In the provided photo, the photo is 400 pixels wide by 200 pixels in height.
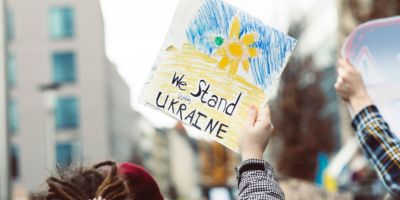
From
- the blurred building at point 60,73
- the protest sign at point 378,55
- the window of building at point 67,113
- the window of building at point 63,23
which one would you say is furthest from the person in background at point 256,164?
the window of building at point 63,23

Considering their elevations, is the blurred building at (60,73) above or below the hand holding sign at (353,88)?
below

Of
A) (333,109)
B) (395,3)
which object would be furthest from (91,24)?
(395,3)

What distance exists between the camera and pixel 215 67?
2.54 metres

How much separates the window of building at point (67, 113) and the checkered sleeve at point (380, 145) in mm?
53257

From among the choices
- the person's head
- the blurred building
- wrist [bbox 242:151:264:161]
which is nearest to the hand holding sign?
wrist [bbox 242:151:264:161]

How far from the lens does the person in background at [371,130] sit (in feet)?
9.93

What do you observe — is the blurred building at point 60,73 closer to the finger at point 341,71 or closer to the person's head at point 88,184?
the finger at point 341,71

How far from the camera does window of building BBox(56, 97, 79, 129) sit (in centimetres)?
5584

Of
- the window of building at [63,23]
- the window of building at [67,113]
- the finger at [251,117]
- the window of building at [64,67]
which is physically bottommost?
the window of building at [67,113]

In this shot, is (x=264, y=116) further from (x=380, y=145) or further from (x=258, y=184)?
(x=380, y=145)

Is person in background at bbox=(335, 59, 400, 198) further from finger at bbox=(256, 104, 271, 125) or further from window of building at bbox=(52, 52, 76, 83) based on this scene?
window of building at bbox=(52, 52, 76, 83)

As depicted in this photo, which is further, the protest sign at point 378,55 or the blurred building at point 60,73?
the blurred building at point 60,73

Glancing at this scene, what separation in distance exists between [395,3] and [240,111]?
1821 cm

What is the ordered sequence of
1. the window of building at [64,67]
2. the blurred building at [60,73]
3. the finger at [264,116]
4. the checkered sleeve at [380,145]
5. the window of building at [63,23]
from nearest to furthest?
the finger at [264,116]
the checkered sleeve at [380,145]
the blurred building at [60,73]
the window of building at [64,67]
the window of building at [63,23]
